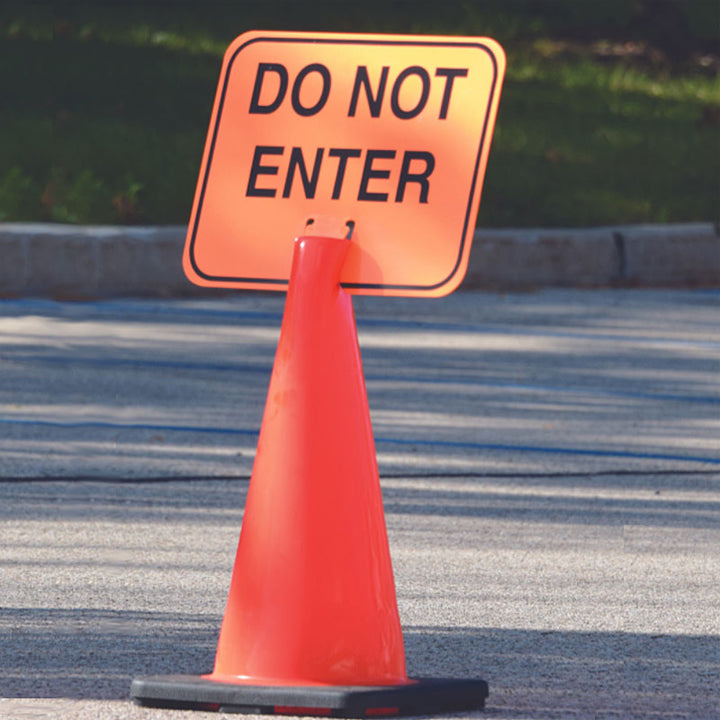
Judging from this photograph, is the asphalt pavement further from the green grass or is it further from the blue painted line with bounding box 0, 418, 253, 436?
the green grass

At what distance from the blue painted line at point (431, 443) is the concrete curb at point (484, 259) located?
3.22m

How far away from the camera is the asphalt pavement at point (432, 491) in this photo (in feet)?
11.7

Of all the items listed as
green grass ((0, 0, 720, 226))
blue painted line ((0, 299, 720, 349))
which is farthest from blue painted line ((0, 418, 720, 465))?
green grass ((0, 0, 720, 226))

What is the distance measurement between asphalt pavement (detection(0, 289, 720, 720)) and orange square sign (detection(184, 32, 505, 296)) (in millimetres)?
831

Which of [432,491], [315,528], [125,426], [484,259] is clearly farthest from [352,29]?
[315,528]

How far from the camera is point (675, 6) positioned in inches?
634

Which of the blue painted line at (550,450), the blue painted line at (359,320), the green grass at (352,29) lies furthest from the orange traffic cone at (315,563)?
the green grass at (352,29)

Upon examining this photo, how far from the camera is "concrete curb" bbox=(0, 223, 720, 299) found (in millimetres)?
9484

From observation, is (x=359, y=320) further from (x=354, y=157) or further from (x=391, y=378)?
(x=354, y=157)

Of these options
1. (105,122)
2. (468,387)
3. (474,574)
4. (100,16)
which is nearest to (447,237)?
(474,574)

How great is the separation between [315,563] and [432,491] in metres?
2.19

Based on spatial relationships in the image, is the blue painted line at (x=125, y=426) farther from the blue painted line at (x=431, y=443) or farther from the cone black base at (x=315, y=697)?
the cone black base at (x=315, y=697)

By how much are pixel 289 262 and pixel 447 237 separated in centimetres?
32

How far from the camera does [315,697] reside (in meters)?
3.10
